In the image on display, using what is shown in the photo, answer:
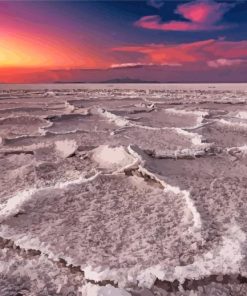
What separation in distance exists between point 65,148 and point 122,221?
2.42 m

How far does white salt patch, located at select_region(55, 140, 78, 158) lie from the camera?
479 cm

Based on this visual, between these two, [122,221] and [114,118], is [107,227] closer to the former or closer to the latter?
[122,221]

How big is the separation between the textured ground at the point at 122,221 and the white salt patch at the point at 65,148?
0.8 inches

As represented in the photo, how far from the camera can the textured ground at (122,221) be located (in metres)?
2.09

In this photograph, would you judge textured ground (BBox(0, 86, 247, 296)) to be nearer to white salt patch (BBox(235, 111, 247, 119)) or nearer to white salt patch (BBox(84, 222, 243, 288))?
white salt patch (BBox(84, 222, 243, 288))

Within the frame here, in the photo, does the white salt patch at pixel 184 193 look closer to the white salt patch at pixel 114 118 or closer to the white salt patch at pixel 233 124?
the white salt patch at pixel 114 118

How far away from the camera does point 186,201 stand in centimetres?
306

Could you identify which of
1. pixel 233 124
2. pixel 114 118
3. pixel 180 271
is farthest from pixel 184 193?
pixel 114 118

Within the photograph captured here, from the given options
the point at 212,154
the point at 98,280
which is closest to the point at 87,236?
the point at 98,280

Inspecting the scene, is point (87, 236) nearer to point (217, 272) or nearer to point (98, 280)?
point (98, 280)

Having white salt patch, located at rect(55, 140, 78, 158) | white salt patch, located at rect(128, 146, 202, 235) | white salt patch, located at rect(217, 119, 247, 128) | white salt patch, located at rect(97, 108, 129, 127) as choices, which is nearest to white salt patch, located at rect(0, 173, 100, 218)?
white salt patch, located at rect(128, 146, 202, 235)

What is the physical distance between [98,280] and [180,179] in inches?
68.8

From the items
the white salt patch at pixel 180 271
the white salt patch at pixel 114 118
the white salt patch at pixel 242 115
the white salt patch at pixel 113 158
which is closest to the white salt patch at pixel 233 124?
the white salt patch at pixel 242 115

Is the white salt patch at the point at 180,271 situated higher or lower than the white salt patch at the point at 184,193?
lower
